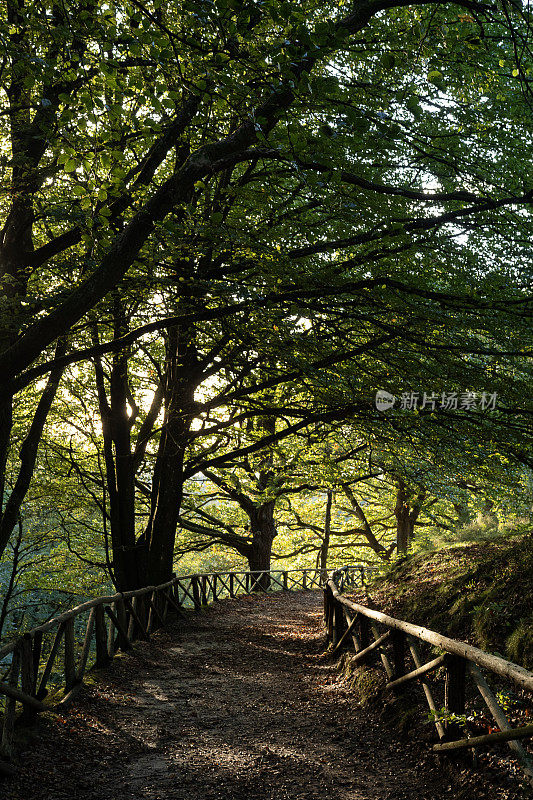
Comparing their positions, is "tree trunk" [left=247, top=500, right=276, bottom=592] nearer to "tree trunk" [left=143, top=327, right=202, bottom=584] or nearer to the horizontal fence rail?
the horizontal fence rail

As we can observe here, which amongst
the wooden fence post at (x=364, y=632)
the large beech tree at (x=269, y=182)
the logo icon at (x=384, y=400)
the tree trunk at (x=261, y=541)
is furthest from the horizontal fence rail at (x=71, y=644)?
the tree trunk at (x=261, y=541)

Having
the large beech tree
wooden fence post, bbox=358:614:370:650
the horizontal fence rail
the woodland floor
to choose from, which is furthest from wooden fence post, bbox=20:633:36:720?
wooden fence post, bbox=358:614:370:650

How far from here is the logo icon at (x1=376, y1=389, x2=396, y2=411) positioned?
9541 millimetres

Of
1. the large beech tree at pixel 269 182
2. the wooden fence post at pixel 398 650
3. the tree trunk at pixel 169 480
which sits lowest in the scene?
the wooden fence post at pixel 398 650

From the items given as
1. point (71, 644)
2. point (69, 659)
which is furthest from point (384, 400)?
point (69, 659)

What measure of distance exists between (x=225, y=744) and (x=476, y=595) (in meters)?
3.21

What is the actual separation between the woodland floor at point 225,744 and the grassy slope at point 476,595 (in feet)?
4.05

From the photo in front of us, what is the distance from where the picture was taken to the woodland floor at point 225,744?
15.4ft

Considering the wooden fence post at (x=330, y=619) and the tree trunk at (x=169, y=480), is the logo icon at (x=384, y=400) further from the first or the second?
the tree trunk at (x=169, y=480)

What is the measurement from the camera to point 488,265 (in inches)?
342

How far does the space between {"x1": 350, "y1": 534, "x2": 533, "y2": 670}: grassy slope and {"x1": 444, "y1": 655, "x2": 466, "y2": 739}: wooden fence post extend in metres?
0.63

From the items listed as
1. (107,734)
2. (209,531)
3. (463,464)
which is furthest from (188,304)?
(209,531)

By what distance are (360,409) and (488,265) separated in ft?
10.8

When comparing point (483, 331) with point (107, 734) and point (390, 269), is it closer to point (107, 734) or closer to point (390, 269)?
point (390, 269)
